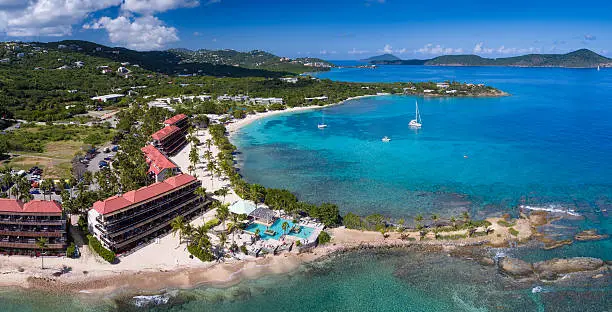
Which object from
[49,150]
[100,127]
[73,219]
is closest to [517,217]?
[73,219]

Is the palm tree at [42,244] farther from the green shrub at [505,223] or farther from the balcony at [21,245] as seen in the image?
the green shrub at [505,223]

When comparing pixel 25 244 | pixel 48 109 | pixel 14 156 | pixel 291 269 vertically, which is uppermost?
pixel 48 109

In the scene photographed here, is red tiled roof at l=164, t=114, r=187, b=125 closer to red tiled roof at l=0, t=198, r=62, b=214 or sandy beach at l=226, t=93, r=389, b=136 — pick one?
sandy beach at l=226, t=93, r=389, b=136

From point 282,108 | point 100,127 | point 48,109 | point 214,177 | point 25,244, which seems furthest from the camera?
point 282,108

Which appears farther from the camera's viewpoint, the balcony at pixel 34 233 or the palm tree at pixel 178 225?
the palm tree at pixel 178 225

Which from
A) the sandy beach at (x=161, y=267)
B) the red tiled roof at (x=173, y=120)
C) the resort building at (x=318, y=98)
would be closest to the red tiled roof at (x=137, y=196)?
the sandy beach at (x=161, y=267)

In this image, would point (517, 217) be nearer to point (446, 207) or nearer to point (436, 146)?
point (446, 207)

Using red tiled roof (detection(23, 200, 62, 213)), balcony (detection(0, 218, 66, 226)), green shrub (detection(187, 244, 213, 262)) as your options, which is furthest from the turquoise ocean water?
red tiled roof (detection(23, 200, 62, 213))

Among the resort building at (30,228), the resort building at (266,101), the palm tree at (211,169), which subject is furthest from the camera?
the resort building at (266,101)
